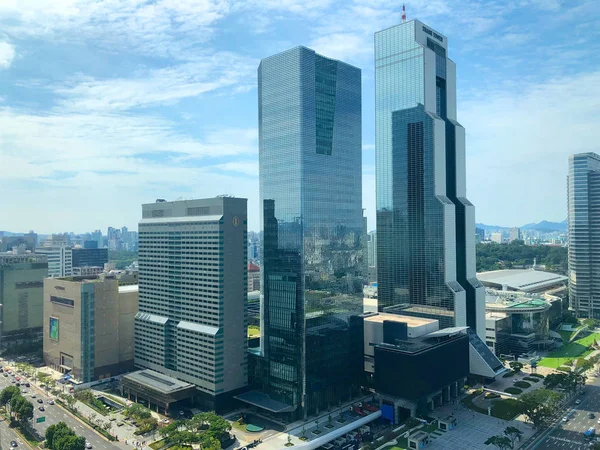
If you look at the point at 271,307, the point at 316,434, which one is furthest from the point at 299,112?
the point at 316,434

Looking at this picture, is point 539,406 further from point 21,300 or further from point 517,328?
point 21,300

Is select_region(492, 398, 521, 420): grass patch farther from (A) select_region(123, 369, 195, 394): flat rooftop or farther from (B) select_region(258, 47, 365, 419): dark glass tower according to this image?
(A) select_region(123, 369, 195, 394): flat rooftop

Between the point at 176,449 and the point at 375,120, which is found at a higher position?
the point at 375,120

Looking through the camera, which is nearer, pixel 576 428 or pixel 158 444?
pixel 158 444

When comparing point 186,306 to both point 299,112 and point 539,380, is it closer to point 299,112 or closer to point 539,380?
point 299,112

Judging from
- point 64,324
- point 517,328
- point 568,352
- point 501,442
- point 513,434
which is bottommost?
point 513,434

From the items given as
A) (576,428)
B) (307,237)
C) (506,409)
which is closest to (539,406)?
(576,428)

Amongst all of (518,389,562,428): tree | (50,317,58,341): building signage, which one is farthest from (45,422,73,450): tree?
(518,389,562,428): tree
